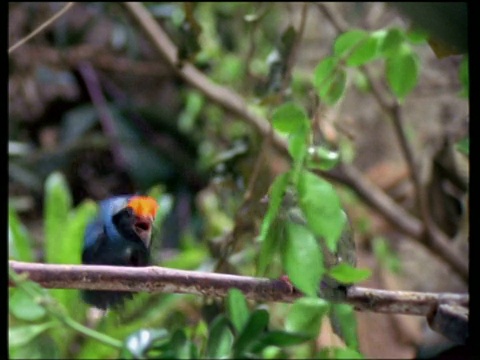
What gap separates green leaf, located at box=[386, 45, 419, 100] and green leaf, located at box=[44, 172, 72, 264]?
1.01 feet

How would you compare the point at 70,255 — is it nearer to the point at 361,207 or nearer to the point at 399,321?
the point at 399,321

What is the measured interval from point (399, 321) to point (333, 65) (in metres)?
0.34

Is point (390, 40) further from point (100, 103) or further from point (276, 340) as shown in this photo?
point (100, 103)

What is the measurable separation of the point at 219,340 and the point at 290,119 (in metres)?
0.14

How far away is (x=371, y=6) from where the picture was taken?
0.76m

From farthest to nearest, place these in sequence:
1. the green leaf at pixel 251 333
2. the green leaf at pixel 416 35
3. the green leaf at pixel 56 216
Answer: the green leaf at pixel 56 216, the green leaf at pixel 416 35, the green leaf at pixel 251 333

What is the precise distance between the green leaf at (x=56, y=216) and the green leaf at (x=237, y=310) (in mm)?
234

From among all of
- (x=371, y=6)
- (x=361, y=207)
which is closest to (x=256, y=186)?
(x=371, y=6)

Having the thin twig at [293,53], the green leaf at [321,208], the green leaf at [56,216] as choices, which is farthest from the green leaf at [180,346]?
the thin twig at [293,53]

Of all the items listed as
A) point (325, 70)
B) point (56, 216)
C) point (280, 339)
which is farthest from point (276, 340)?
point (56, 216)

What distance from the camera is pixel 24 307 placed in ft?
1.49

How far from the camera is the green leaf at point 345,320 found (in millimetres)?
393

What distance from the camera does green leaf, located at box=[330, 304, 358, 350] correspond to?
0.39 m

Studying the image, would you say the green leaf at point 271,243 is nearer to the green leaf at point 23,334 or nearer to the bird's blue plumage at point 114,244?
the bird's blue plumage at point 114,244
